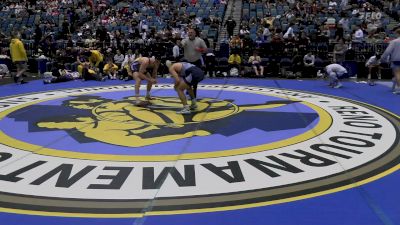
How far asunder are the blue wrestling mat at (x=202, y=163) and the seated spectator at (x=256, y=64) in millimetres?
5391

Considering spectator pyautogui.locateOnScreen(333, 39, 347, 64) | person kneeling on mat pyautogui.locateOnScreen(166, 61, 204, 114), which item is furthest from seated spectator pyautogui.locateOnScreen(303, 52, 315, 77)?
person kneeling on mat pyautogui.locateOnScreen(166, 61, 204, 114)

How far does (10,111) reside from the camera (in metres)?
8.10

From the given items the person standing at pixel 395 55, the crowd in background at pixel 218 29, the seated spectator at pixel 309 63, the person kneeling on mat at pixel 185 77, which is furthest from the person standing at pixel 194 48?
the seated spectator at pixel 309 63

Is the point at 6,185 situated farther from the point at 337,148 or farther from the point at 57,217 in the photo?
the point at 337,148

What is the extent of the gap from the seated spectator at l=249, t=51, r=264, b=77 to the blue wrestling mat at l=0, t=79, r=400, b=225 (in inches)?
212

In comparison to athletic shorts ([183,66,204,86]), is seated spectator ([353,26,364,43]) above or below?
above

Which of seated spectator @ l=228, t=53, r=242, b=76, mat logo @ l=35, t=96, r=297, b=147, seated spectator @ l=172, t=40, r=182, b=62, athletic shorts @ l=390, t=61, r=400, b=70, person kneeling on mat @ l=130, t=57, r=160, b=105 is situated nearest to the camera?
mat logo @ l=35, t=96, r=297, b=147

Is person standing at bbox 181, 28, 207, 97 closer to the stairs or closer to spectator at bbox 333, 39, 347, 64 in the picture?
spectator at bbox 333, 39, 347, 64

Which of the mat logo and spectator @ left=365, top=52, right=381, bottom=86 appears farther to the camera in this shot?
spectator @ left=365, top=52, right=381, bottom=86

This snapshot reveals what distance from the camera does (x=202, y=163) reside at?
4.83m

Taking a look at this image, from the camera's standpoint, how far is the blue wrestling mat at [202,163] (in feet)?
11.8

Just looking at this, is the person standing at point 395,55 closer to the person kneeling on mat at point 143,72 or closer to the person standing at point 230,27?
the person kneeling on mat at point 143,72

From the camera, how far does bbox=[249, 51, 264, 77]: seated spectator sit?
14.2 m

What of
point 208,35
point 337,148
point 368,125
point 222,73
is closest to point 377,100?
point 368,125
